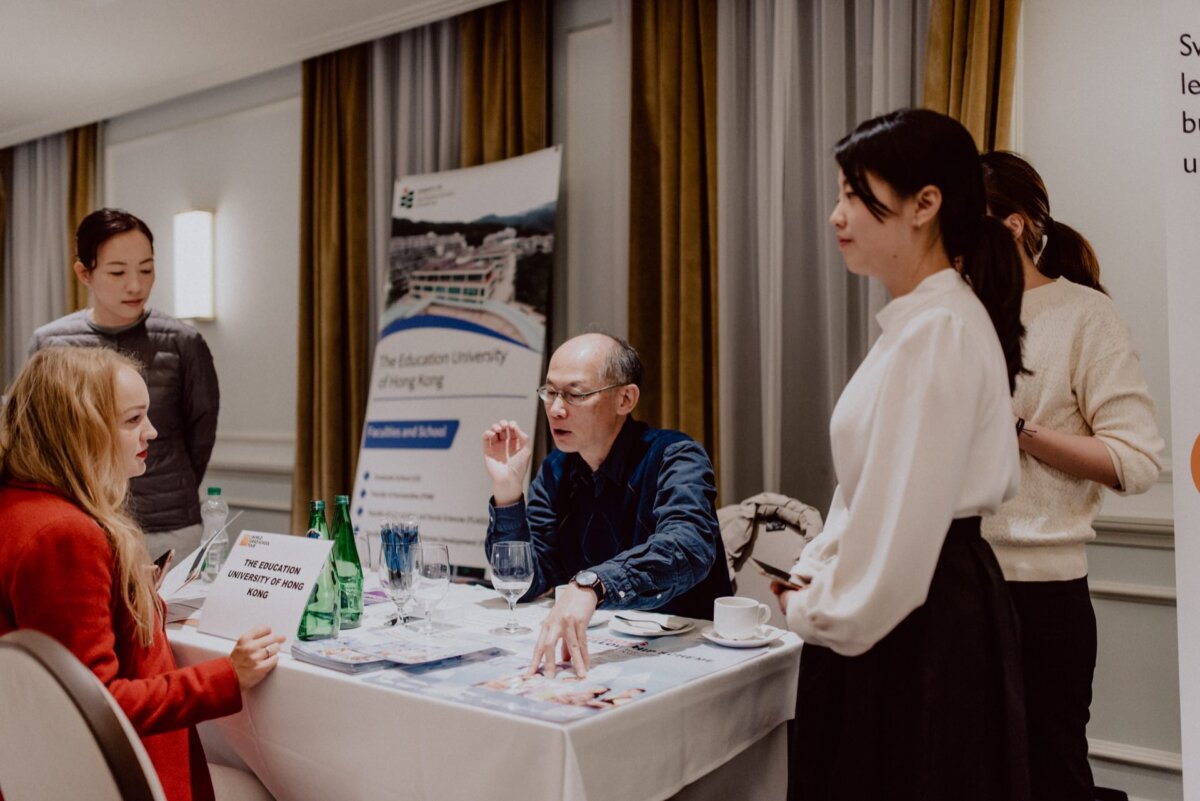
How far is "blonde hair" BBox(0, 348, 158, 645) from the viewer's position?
1417mm

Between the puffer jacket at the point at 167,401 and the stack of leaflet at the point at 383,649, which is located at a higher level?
the puffer jacket at the point at 167,401

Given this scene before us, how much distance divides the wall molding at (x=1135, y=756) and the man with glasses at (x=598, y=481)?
4.41 feet

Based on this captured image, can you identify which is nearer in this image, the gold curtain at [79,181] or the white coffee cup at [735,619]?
the white coffee cup at [735,619]

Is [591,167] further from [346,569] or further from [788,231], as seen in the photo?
[346,569]

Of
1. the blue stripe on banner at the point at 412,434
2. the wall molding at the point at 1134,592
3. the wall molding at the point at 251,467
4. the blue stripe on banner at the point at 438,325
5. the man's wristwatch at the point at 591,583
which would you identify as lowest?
the wall molding at the point at 1134,592

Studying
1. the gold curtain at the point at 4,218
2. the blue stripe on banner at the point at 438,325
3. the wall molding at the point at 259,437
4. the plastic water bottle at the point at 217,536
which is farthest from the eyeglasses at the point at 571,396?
the gold curtain at the point at 4,218

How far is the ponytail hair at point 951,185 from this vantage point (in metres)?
1.27

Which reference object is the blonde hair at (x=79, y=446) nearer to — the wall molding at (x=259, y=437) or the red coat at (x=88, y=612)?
the red coat at (x=88, y=612)

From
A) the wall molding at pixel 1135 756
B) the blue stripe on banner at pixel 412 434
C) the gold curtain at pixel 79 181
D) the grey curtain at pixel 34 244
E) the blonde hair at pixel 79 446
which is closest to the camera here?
the blonde hair at pixel 79 446

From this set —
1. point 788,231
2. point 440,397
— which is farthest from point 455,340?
point 788,231

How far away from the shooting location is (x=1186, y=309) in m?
1.66

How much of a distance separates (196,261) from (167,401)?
8.11ft

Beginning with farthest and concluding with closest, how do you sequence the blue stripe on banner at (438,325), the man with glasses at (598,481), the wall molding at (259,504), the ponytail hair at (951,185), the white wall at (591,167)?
the wall molding at (259,504)
the blue stripe on banner at (438,325)
the white wall at (591,167)
the man with glasses at (598,481)
the ponytail hair at (951,185)

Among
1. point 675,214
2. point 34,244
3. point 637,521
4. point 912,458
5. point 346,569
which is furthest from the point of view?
point 34,244
